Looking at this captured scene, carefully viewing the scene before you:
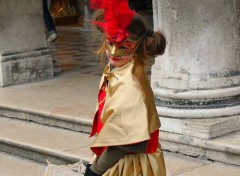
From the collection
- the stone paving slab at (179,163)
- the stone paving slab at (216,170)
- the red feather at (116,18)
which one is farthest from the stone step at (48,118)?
the red feather at (116,18)

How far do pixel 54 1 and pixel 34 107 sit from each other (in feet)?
43.3

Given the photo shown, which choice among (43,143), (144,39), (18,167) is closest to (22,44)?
(43,143)

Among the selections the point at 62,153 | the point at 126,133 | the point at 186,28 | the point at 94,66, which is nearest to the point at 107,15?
the point at 126,133

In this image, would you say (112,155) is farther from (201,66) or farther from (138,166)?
(201,66)

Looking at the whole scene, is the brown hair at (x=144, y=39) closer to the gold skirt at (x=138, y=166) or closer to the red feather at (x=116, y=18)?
the red feather at (x=116, y=18)

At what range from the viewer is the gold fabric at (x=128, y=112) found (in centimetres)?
320

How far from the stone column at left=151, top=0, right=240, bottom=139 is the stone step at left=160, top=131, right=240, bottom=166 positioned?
0.06 meters

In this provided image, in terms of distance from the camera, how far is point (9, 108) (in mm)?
7469

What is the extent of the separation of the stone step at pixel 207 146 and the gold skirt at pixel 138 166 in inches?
81.0

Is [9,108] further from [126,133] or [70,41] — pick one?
[70,41]

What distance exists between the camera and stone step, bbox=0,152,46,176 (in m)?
6.08

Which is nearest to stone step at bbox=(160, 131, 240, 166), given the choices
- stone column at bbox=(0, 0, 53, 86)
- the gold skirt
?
the gold skirt

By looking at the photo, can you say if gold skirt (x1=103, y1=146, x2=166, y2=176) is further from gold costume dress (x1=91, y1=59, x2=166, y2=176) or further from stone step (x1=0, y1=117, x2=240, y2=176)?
stone step (x1=0, y1=117, x2=240, y2=176)

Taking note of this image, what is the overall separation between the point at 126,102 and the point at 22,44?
585 centimetres
